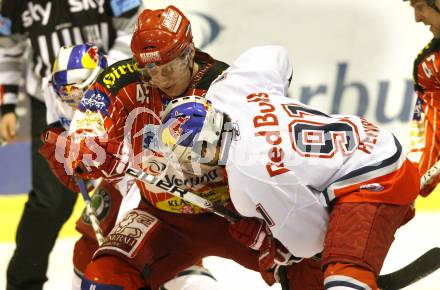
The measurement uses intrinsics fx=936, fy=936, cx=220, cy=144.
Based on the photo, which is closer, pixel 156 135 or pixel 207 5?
pixel 156 135

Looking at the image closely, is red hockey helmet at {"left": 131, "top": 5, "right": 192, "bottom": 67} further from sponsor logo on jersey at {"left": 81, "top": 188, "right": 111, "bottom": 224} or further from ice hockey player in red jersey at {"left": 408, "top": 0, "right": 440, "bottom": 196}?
ice hockey player in red jersey at {"left": 408, "top": 0, "right": 440, "bottom": 196}

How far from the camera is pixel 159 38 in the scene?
2658mm

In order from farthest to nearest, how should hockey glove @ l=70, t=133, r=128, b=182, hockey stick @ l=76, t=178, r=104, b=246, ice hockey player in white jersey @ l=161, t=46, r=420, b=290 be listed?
hockey stick @ l=76, t=178, r=104, b=246 < hockey glove @ l=70, t=133, r=128, b=182 < ice hockey player in white jersey @ l=161, t=46, r=420, b=290

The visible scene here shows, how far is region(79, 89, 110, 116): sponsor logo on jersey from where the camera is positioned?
275 cm

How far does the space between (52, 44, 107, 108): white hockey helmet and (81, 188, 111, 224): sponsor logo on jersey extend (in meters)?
0.32

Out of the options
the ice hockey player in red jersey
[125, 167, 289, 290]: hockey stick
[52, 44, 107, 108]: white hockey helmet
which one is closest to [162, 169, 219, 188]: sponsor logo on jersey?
[125, 167, 289, 290]: hockey stick

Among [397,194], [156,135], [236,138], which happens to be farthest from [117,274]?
[397,194]

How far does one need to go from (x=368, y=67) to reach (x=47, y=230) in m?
1.91

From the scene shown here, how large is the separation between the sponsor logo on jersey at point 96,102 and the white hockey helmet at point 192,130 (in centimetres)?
42

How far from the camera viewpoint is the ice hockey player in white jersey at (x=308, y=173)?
7.54 feet

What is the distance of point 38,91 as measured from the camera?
3.66 m

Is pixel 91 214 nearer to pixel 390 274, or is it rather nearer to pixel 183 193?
pixel 183 193

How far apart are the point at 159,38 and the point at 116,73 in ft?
0.67

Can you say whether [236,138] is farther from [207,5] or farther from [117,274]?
[207,5]
